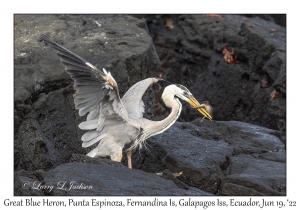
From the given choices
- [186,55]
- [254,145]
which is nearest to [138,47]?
[254,145]

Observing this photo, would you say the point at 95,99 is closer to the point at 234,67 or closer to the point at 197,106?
the point at 197,106

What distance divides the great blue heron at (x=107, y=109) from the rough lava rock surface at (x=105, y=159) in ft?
1.60

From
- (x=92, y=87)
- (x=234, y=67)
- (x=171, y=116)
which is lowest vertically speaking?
(x=234, y=67)

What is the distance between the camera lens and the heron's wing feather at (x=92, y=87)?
7.21 meters

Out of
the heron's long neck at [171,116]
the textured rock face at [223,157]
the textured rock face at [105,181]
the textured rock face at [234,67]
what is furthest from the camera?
the textured rock face at [234,67]

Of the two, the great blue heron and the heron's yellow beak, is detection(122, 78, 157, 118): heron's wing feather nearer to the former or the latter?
the great blue heron

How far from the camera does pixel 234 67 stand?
12.8 m

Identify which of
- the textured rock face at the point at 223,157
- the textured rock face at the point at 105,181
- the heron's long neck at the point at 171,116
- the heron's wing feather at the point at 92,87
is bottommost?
the textured rock face at the point at 223,157

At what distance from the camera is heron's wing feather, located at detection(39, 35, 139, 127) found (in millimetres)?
7207

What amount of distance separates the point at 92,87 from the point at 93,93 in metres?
0.07

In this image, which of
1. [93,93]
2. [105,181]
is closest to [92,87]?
[93,93]

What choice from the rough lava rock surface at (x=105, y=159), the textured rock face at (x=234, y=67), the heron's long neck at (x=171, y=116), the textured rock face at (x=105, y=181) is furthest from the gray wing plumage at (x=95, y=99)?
the textured rock face at (x=234, y=67)

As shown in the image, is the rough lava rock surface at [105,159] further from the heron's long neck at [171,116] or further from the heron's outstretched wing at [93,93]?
the heron's outstretched wing at [93,93]

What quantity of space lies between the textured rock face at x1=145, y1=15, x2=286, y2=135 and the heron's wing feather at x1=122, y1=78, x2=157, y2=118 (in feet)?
12.3
